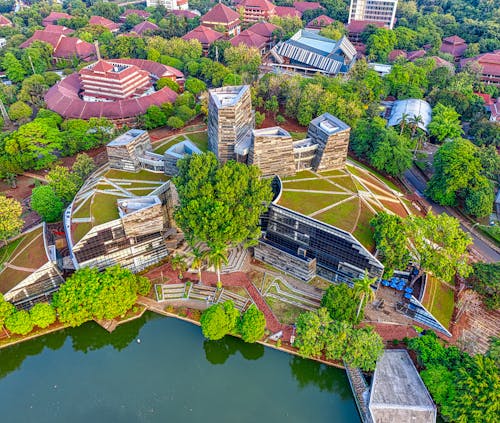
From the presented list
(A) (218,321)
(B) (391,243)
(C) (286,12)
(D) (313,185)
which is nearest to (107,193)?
(A) (218,321)

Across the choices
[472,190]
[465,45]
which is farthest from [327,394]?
[465,45]

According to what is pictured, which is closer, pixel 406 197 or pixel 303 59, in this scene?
pixel 406 197

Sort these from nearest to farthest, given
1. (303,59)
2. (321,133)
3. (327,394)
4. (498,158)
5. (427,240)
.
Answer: (327,394) < (427,240) < (321,133) < (498,158) < (303,59)

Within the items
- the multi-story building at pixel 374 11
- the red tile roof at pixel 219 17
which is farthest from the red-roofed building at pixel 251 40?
the multi-story building at pixel 374 11

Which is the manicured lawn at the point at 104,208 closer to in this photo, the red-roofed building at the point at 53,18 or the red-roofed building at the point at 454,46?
the red-roofed building at the point at 454,46

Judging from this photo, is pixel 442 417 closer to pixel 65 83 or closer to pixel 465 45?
pixel 65 83

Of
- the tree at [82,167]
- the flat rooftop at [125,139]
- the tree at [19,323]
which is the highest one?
the flat rooftop at [125,139]

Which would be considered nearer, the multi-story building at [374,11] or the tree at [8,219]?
the tree at [8,219]
